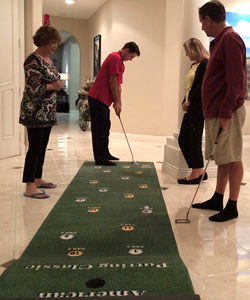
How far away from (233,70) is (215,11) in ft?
1.58

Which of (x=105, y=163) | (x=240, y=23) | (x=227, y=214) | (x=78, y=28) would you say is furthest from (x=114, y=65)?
(x=78, y=28)

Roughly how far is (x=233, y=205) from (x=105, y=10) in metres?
6.55

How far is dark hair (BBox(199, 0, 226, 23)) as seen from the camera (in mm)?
2615

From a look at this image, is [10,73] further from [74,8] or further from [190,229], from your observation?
[74,8]

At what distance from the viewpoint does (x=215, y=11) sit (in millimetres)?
2623

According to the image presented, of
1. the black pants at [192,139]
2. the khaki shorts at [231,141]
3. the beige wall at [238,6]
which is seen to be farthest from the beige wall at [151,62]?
the khaki shorts at [231,141]

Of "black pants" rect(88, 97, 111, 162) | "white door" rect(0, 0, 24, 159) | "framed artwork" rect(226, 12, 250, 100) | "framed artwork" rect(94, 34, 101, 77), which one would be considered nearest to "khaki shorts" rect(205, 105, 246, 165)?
"black pants" rect(88, 97, 111, 162)

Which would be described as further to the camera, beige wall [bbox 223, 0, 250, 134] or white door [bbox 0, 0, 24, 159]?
beige wall [bbox 223, 0, 250, 134]

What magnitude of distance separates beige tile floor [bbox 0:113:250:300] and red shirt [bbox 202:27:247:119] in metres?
0.78

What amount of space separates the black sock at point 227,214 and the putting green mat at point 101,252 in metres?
0.38

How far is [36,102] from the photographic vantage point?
3.02 meters

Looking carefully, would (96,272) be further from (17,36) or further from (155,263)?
(17,36)

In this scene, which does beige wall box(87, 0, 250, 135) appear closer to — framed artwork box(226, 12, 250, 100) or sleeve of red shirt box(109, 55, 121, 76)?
framed artwork box(226, 12, 250, 100)

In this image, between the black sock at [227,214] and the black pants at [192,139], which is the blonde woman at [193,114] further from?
the black sock at [227,214]
